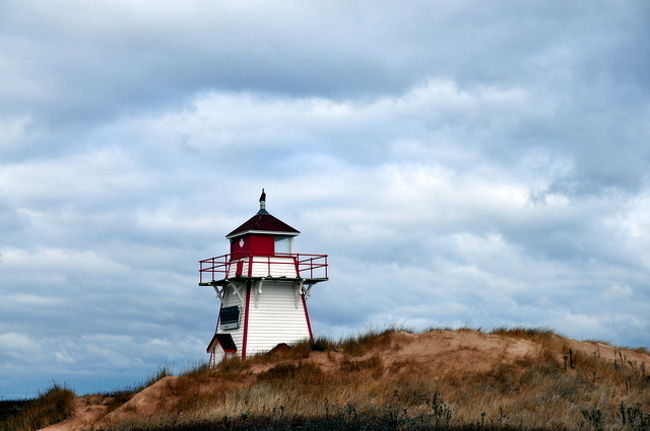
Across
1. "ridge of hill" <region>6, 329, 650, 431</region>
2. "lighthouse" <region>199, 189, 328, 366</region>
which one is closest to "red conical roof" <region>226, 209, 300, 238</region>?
"lighthouse" <region>199, 189, 328, 366</region>

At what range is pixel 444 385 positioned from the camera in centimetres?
2558

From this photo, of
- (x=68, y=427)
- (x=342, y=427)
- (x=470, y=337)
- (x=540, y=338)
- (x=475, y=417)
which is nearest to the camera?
(x=342, y=427)

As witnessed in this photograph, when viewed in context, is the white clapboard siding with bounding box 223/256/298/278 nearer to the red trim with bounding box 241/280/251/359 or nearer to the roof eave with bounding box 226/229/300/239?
the red trim with bounding box 241/280/251/359

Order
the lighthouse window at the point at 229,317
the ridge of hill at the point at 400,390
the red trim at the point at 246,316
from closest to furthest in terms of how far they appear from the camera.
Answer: the ridge of hill at the point at 400,390 → the red trim at the point at 246,316 → the lighthouse window at the point at 229,317

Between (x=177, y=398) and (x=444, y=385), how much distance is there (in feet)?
28.1

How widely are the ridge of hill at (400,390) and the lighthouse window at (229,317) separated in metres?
15.0

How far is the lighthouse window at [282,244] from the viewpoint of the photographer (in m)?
45.1

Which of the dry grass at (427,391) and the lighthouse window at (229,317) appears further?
the lighthouse window at (229,317)

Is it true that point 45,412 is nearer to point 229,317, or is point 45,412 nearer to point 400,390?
point 400,390

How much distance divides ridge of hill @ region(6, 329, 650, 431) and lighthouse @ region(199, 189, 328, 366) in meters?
13.8

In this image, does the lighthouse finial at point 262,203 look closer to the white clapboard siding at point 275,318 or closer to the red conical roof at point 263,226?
the red conical roof at point 263,226

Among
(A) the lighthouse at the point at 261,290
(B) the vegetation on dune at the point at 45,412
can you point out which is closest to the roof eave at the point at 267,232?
(A) the lighthouse at the point at 261,290

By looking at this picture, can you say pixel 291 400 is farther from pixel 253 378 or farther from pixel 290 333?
pixel 290 333

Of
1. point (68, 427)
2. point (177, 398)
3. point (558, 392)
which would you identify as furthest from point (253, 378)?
point (558, 392)
